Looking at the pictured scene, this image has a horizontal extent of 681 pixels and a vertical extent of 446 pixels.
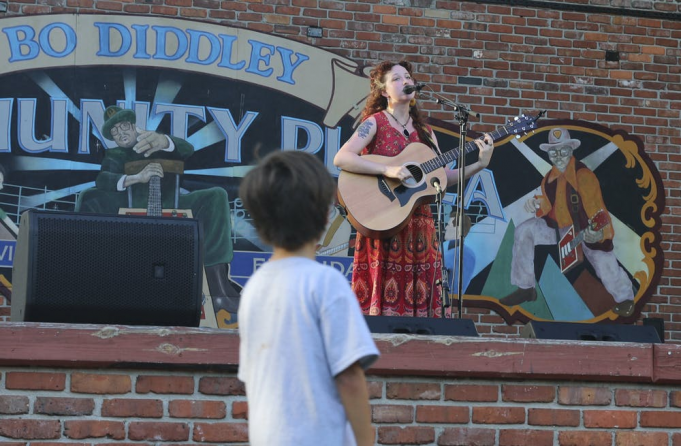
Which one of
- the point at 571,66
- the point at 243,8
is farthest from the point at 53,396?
the point at 571,66

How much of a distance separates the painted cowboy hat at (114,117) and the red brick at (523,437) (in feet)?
13.0

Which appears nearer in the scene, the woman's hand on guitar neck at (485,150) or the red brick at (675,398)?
the red brick at (675,398)

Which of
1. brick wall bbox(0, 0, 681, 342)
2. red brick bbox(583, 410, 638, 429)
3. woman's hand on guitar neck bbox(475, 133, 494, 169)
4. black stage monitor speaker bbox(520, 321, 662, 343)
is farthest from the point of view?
brick wall bbox(0, 0, 681, 342)

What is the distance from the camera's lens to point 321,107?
267 inches

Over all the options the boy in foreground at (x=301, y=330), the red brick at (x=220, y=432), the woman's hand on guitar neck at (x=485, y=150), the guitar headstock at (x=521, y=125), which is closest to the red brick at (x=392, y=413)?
the red brick at (x=220, y=432)

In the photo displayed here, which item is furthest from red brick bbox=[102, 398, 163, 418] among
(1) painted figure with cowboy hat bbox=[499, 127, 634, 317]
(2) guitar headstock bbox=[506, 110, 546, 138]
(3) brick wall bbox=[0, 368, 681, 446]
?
(1) painted figure with cowboy hat bbox=[499, 127, 634, 317]

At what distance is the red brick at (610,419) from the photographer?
11.5 feet

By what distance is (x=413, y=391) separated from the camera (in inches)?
134

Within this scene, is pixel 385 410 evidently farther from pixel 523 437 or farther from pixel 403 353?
pixel 523 437

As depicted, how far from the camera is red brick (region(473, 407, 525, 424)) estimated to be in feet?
11.3

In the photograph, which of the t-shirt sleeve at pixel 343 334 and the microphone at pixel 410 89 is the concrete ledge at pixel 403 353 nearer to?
the t-shirt sleeve at pixel 343 334

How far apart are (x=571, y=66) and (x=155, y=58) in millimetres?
3033

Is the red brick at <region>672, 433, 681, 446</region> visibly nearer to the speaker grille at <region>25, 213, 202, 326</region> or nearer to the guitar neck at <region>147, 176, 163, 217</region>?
the speaker grille at <region>25, 213, 202, 326</region>

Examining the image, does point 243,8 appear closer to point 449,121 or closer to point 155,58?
point 155,58
